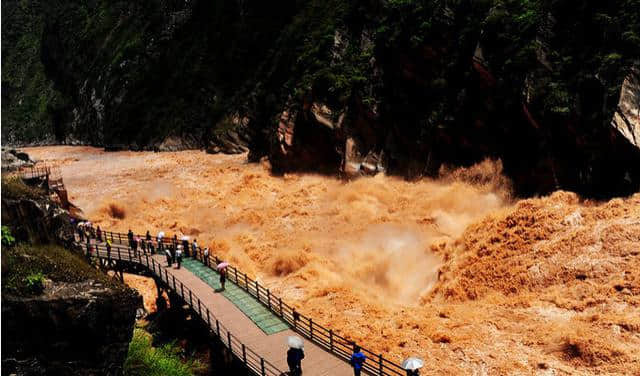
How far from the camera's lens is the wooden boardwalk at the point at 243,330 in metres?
19.4

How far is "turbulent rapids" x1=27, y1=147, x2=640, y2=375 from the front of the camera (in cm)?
2292

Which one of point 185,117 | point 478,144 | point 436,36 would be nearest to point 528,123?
point 478,144

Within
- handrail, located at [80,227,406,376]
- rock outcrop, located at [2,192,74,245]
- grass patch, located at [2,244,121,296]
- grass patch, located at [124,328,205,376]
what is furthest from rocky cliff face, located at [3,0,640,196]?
rock outcrop, located at [2,192,74,245]

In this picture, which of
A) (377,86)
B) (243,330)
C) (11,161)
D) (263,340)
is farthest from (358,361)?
(377,86)

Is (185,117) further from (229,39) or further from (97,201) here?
(97,201)

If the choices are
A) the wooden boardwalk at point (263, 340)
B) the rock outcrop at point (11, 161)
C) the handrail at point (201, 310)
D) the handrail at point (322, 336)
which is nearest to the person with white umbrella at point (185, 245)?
the handrail at point (201, 310)

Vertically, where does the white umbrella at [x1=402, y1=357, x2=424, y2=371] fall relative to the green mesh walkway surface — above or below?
above

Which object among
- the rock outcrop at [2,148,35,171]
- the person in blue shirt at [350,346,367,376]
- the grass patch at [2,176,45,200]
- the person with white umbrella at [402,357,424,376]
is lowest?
the person in blue shirt at [350,346,367,376]

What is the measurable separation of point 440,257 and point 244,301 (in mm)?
14894

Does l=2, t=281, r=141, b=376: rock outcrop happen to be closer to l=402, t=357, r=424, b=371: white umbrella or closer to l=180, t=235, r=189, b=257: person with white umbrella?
l=402, t=357, r=424, b=371: white umbrella

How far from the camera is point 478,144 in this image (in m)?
44.1

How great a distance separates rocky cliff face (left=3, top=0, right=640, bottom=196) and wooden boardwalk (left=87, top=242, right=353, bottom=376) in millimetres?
23962

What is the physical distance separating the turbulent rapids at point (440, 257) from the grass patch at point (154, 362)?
7466 mm

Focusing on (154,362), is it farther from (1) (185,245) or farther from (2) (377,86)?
(2) (377,86)
